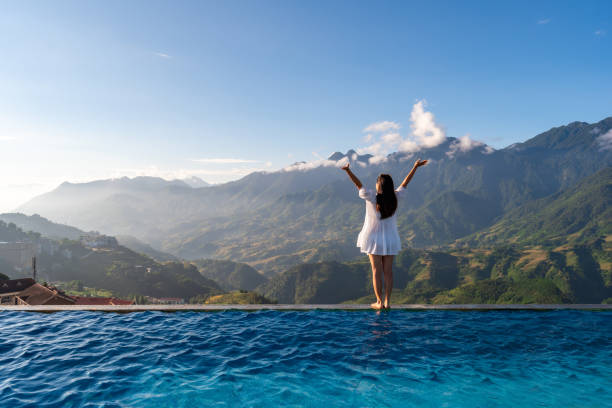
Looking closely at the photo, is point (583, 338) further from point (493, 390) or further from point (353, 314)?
point (353, 314)

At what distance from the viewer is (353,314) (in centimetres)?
898

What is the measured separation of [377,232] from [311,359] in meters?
3.33

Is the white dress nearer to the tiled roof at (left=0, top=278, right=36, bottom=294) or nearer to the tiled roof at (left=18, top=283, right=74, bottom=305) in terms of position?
the tiled roof at (left=18, top=283, right=74, bottom=305)

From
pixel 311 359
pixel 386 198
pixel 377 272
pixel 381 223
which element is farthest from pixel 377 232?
pixel 311 359

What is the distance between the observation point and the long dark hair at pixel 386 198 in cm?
812

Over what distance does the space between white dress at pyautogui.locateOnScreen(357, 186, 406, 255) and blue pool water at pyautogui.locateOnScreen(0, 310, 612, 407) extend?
5.80ft

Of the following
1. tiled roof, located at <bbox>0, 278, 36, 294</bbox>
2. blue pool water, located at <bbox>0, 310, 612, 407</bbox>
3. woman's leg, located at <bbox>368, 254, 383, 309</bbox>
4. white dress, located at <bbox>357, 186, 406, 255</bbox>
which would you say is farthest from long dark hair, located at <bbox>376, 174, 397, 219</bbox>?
tiled roof, located at <bbox>0, 278, 36, 294</bbox>

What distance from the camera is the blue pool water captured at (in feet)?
17.2

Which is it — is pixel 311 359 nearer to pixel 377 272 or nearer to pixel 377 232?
pixel 377 272

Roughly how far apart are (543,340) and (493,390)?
9.23 ft

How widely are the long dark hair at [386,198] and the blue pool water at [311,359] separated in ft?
8.82

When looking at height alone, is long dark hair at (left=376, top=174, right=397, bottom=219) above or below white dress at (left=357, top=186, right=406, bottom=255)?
above

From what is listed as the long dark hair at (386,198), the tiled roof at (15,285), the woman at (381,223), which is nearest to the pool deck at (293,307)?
the woman at (381,223)

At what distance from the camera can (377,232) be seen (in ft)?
27.5
